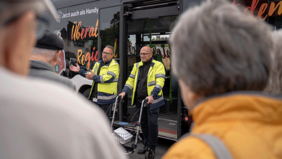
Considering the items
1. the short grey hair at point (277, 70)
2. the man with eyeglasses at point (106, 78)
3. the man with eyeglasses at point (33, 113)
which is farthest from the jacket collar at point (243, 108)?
the man with eyeglasses at point (106, 78)

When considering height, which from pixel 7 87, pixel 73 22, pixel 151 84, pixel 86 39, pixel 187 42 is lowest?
pixel 151 84

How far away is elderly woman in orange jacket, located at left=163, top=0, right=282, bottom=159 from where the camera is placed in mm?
647

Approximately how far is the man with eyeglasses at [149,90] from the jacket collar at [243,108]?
309cm

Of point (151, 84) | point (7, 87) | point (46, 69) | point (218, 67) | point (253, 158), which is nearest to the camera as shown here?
point (7, 87)

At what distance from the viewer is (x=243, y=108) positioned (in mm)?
678

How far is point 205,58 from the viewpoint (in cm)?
73

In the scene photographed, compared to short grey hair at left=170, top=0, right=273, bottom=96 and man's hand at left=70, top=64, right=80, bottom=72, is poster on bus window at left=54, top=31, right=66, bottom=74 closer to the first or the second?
man's hand at left=70, top=64, right=80, bottom=72

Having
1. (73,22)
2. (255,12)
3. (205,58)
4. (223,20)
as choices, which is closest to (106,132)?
(205,58)

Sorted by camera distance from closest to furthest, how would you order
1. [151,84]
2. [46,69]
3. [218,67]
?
[218,67] < [46,69] < [151,84]

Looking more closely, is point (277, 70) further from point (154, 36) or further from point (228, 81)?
point (154, 36)

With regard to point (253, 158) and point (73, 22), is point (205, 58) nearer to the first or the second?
point (253, 158)

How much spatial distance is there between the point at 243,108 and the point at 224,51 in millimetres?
185

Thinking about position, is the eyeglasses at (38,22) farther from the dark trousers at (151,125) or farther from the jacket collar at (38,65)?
the dark trousers at (151,125)

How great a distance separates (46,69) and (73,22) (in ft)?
13.4
